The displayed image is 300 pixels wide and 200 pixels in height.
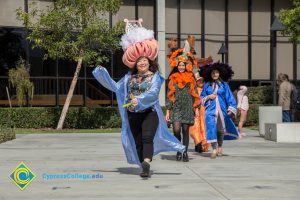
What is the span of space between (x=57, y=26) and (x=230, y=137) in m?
10.6

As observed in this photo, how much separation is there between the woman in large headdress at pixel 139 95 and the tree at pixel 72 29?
1167 centimetres

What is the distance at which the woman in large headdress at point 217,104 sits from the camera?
1078 cm

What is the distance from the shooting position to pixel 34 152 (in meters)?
12.0

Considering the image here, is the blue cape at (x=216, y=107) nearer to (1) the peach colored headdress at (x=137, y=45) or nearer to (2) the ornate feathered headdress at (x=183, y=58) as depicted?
(2) the ornate feathered headdress at (x=183, y=58)

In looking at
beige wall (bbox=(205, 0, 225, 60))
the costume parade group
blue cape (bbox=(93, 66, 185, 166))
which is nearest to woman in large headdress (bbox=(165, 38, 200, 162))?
the costume parade group

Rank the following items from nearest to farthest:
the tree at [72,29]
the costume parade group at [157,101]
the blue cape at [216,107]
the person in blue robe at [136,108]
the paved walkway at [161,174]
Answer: the paved walkway at [161,174] → the person in blue robe at [136,108] → the costume parade group at [157,101] → the blue cape at [216,107] → the tree at [72,29]

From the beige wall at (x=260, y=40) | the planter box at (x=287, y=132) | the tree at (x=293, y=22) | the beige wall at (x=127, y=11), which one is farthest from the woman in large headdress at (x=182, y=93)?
the beige wall at (x=260, y=40)

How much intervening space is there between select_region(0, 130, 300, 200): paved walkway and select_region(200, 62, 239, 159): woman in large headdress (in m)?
0.42

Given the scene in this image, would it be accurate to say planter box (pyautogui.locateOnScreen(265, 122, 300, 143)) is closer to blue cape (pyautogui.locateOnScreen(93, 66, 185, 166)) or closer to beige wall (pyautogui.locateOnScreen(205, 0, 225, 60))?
blue cape (pyautogui.locateOnScreen(93, 66, 185, 166))

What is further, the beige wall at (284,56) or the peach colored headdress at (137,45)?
the beige wall at (284,56)

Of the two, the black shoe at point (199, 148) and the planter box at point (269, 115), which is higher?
the planter box at point (269, 115)

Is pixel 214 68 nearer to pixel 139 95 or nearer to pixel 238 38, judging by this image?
pixel 139 95

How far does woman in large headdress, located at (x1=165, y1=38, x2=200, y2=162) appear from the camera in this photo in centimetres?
1027

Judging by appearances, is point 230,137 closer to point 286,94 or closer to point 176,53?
point 176,53
